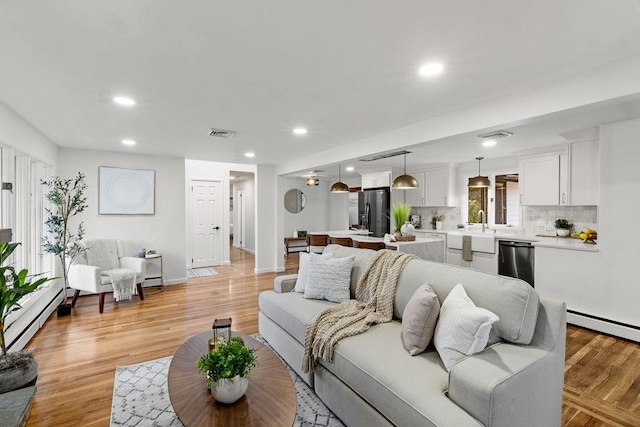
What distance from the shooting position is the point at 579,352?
3098mm

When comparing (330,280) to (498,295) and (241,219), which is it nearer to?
(498,295)

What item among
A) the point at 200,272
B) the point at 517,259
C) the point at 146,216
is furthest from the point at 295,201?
the point at 517,259

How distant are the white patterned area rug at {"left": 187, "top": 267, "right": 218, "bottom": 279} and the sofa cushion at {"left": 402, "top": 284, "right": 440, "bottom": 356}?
5.49 m

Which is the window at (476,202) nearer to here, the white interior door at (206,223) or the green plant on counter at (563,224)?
the green plant on counter at (563,224)

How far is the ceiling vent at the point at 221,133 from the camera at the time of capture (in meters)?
3.89

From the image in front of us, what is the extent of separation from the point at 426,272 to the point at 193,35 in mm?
2231

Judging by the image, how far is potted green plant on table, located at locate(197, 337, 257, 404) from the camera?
5.11 ft

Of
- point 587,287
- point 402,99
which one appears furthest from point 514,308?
point 587,287

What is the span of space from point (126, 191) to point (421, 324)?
550 centimetres

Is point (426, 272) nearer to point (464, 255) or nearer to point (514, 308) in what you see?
point (514, 308)

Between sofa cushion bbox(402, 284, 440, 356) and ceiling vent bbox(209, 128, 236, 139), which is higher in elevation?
ceiling vent bbox(209, 128, 236, 139)

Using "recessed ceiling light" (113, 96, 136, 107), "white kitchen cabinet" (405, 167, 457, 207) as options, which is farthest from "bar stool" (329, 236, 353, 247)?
"recessed ceiling light" (113, 96, 136, 107)

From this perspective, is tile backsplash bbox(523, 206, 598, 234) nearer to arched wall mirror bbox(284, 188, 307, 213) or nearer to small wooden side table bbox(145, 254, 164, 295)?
arched wall mirror bbox(284, 188, 307, 213)

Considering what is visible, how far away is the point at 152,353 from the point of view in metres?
3.06
